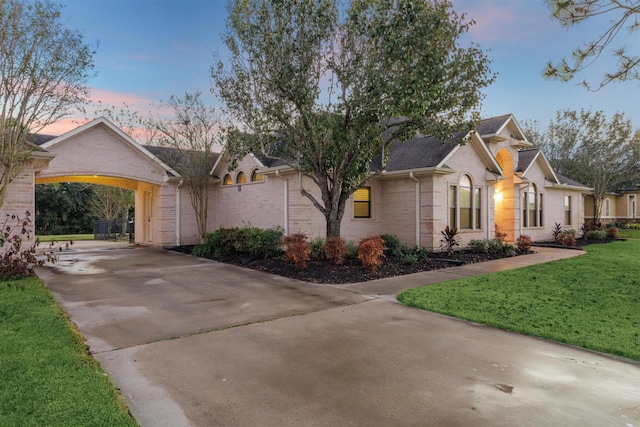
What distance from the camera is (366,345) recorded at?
5.16m

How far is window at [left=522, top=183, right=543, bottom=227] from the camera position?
66.6ft

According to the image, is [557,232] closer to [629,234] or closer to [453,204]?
[453,204]

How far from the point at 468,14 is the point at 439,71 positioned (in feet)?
6.77

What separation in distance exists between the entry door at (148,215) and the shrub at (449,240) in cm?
1391

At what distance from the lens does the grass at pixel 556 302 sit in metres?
5.67

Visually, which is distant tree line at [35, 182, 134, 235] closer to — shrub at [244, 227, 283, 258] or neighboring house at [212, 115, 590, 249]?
neighboring house at [212, 115, 590, 249]

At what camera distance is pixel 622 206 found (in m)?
38.7

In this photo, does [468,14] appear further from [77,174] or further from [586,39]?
[77,174]

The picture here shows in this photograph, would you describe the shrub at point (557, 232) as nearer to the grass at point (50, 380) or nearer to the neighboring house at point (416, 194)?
the neighboring house at point (416, 194)

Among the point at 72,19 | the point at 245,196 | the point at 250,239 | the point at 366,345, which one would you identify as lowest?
the point at 366,345

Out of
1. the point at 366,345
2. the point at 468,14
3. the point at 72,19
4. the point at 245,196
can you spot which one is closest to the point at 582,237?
the point at 468,14

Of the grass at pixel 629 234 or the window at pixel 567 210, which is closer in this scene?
the window at pixel 567 210

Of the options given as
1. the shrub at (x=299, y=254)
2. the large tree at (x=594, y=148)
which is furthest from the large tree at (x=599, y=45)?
the large tree at (x=594, y=148)

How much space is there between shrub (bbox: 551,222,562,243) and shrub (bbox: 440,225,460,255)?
7.85m
